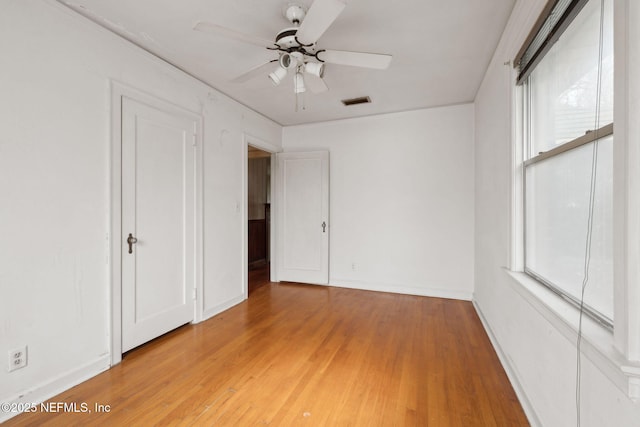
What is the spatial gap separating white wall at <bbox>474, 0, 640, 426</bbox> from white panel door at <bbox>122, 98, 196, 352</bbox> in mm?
2939

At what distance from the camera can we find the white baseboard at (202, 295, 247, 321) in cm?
316

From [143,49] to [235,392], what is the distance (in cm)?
290

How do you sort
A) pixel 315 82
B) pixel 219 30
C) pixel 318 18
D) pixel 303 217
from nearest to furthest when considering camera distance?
pixel 318 18
pixel 219 30
pixel 315 82
pixel 303 217

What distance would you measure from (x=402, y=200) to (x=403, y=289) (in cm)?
132

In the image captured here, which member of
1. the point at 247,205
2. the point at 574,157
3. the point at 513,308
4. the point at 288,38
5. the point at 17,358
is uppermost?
the point at 288,38

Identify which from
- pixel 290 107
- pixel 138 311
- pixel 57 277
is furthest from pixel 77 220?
pixel 290 107

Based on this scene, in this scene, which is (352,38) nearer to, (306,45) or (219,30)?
(306,45)

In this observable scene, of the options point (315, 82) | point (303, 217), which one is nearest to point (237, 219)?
point (303, 217)

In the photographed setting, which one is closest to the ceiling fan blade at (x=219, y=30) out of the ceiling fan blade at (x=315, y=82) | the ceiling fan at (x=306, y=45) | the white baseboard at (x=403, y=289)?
the ceiling fan at (x=306, y=45)

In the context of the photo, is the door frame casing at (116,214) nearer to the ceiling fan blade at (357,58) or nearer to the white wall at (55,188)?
the white wall at (55,188)

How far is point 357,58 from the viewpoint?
1926 millimetres

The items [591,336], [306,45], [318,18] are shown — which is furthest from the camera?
[306,45]

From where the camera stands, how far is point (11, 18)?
168 cm

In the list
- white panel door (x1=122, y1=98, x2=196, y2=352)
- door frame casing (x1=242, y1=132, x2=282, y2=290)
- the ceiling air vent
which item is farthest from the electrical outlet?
the ceiling air vent
